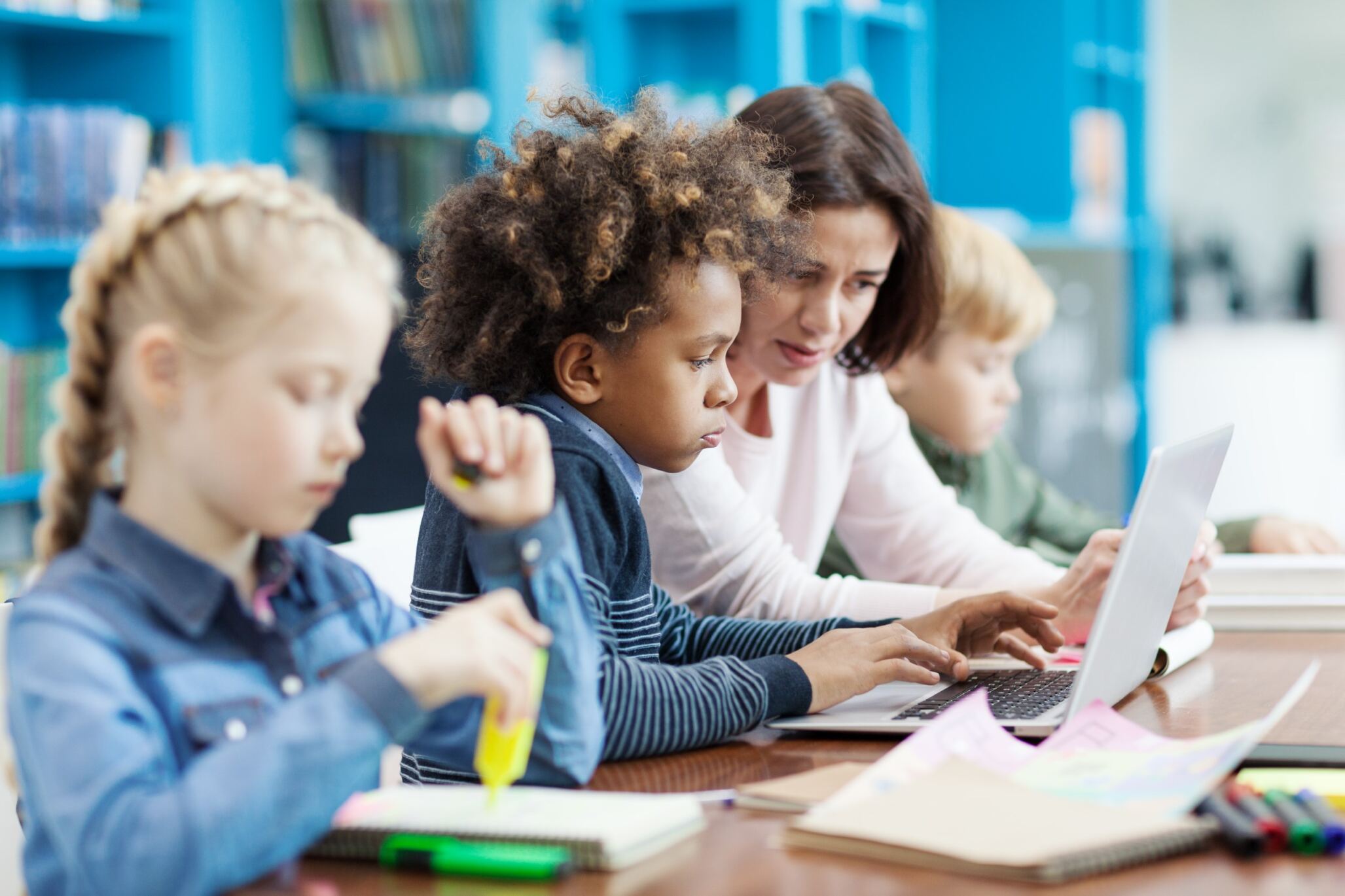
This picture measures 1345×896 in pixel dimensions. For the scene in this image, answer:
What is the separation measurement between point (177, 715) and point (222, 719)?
0.9 inches

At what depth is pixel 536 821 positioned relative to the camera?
78 cm

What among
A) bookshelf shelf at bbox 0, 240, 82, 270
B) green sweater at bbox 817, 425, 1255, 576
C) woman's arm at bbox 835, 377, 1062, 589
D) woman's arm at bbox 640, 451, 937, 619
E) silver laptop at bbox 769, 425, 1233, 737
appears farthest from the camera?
bookshelf shelf at bbox 0, 240, 82, 270

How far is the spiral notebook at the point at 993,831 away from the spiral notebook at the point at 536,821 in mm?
76

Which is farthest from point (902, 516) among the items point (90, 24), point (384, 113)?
point (384, 113)

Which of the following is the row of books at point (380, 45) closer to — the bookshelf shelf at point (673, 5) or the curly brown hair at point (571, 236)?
the bookshelf shelf at point (673, 5)

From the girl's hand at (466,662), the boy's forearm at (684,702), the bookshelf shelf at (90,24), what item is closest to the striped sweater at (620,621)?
the boy's forearm at (684,702)

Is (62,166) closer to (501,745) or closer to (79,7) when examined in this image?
(79,7)

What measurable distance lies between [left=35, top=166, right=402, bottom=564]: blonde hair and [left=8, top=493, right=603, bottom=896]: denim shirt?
28 millimetres

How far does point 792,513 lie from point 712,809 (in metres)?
0.88

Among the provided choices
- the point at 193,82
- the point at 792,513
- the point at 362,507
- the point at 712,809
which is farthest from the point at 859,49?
the point at 712,809

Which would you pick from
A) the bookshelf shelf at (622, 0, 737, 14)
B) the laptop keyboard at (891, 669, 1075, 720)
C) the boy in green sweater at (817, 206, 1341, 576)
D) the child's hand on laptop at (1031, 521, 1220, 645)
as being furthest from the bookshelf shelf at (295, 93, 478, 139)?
the laptop keyboard at (891, 669, 1075, 720)

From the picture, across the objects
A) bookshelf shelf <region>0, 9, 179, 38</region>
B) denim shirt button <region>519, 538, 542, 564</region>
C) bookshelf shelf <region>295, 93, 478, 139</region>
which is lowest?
denim shirt button <region>519, 538, 542, 564</region>

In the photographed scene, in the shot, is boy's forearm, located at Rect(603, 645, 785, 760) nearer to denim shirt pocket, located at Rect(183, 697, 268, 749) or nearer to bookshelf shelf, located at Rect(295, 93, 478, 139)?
denim shirt pocket, located at Rect(183, 697, 268, 749)

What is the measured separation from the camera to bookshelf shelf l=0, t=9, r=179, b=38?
2833mm
